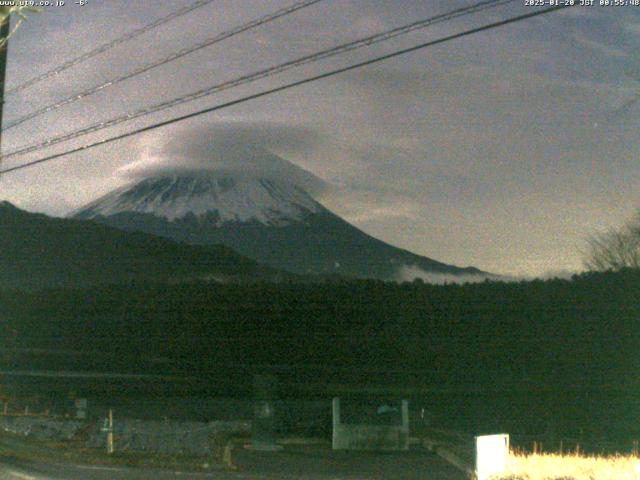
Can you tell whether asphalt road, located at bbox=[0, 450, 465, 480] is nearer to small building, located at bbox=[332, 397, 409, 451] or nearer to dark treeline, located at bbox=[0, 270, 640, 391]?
small building, located at bbox=[332, 397, 409, 451]

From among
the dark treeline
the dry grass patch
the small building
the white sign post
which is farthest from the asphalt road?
the dark treeline

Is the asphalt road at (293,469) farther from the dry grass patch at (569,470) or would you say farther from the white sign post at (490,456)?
the dry grass patch at (569,470)

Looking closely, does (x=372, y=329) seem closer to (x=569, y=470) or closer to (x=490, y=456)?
(x=490, y=456)

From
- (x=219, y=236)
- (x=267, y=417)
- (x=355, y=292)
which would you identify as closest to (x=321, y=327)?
(x=355, y=292)

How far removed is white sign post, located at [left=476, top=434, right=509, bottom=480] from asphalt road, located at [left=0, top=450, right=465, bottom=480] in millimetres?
2348

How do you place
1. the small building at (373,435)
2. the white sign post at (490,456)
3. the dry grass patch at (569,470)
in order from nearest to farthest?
the dry grass patch at (569,470) < the white sign post at (490,456) < the small building at (373,435)

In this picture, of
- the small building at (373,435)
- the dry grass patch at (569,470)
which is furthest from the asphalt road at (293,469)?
the dry grass patch at (569,470)

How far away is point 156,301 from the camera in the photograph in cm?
4900

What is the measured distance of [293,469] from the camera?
47.4 feet

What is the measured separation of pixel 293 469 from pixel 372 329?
27.2 m

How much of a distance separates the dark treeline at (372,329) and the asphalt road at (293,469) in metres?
19.8

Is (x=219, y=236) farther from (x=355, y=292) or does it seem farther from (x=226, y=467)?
(x=226, y=467)

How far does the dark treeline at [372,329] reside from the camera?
35.1 m

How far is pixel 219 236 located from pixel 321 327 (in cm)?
9744
